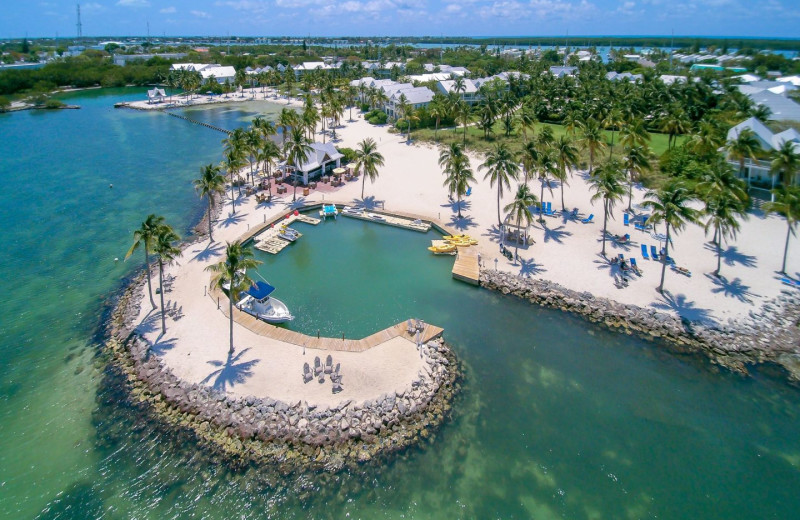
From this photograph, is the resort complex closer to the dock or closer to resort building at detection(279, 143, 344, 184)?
the dock

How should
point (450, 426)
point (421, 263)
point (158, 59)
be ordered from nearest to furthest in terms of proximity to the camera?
1. point (450, 426)
2. point (421, 263)
3. point (158, 59)

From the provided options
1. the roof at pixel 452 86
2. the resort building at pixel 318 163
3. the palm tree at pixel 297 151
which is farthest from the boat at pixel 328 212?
the roof at pixel 452 86

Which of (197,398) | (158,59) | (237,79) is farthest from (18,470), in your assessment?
(158,59)

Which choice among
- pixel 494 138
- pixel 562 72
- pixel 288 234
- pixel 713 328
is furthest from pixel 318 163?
pixel 562 72

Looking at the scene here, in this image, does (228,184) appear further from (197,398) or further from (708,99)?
(708,99)

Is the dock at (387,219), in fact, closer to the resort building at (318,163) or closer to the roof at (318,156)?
the resort building at (318,163)

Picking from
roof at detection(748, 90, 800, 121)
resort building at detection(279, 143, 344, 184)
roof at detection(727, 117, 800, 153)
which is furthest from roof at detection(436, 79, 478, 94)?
roof at detection(727, 117, 800, 153)

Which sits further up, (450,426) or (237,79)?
(237,79)
